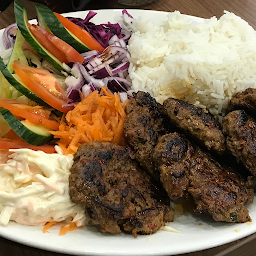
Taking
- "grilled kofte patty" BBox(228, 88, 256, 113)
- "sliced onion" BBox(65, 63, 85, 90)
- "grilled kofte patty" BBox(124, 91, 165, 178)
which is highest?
"grilled kofte patty" BBox(228, 88, 256, 113)

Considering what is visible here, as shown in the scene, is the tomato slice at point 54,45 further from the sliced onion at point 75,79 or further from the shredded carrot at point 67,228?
the shredded carrot at point 67,228

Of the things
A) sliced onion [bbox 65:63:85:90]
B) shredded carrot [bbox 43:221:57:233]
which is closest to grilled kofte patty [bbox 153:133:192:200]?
shredded carrot [bbox 43:221:57:233]

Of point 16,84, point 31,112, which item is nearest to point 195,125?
point 31,112

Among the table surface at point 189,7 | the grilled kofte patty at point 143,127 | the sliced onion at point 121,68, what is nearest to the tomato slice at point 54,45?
the sliced onion at point 121,68

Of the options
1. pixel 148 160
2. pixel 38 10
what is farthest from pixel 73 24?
pixel 148 160

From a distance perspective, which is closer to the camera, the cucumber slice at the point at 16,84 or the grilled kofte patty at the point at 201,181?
the grilled kofte patty at the point at 201,181

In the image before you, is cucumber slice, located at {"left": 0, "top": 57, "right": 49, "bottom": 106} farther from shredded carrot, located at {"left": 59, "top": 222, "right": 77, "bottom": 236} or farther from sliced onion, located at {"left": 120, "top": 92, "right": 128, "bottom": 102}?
shredded carrot, located at {"left": 59, "top": 222, "right": 77, "bottom": 236}
